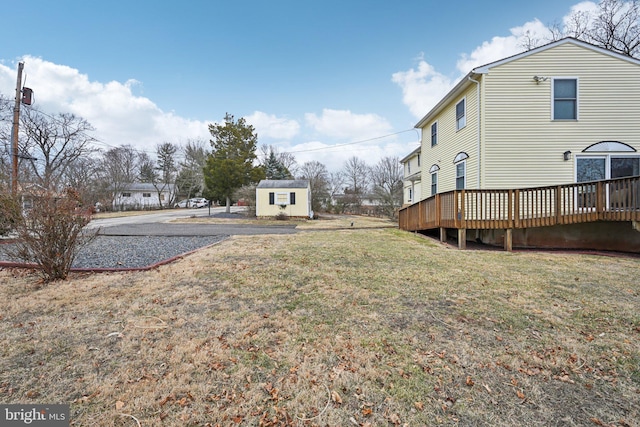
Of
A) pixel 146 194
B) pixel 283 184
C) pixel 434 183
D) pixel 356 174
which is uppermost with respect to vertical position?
pixel 356 174

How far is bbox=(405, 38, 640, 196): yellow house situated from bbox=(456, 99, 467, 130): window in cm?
78

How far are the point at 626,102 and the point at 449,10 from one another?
295 inches

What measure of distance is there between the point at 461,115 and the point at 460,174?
83.6 inches

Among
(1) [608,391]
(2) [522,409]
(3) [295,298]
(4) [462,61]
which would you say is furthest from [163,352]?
(4) [462,61]

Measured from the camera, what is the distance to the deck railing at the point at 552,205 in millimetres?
6598

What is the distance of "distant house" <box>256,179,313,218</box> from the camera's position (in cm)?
2202

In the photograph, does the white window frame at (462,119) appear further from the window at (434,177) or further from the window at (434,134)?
the window at (434,177)

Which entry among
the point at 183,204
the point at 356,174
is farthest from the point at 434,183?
the point at 183,204

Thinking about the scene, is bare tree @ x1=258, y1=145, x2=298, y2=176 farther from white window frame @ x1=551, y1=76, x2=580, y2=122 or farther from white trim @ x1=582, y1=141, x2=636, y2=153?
white trim @ x1=582, y1=141, x2=636, y2=153

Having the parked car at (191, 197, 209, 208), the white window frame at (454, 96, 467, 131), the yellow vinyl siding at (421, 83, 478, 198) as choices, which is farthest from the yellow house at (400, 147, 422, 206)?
the parked car at (191, 197, 209, 208)

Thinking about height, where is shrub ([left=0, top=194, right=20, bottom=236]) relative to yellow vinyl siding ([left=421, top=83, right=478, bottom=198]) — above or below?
below

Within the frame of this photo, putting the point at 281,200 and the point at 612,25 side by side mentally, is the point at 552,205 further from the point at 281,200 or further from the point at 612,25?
the point at 281,200

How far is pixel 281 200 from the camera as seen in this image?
72.2ft

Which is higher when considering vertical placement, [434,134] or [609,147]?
[434,134]
